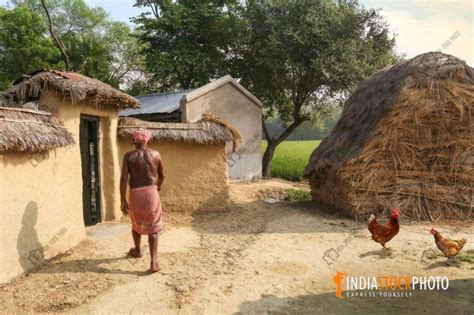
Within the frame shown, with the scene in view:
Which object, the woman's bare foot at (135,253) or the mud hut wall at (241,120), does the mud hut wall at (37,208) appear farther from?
the mud hut wall at (241,120)

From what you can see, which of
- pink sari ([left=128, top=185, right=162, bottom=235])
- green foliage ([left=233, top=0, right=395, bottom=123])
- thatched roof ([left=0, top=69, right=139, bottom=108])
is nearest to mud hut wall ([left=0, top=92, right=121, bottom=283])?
thatched roof ([left=0, top=69, right=139, bottom=108])

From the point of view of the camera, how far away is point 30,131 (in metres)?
4.99

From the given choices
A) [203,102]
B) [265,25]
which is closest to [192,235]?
[203,102]

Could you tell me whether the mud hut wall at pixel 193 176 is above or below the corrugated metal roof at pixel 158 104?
below

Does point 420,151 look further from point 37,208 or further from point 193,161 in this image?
point 37,208

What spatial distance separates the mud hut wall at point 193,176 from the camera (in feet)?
27.7

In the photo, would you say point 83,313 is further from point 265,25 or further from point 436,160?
point 265,25

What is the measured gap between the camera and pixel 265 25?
55.8 feet

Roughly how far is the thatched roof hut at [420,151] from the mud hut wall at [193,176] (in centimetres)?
274

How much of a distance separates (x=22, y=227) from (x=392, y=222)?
17.2ft

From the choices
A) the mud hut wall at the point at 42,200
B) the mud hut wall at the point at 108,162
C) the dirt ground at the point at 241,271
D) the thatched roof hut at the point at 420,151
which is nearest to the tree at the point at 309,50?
the thatched roof hut at the point at 420,151

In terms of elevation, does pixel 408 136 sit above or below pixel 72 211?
above

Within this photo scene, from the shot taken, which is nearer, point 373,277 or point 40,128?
point 373,277

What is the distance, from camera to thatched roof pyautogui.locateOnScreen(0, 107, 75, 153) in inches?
181
